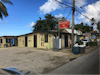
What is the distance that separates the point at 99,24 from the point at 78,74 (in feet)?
149

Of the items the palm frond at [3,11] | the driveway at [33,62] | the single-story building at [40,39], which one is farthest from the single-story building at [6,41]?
the driveway at [33,62]

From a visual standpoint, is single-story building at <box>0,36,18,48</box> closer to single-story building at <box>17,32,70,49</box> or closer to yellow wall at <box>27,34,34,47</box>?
single-story building at <box>17,32,70,49</box>

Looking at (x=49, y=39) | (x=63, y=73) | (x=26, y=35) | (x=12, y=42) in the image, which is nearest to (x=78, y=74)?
(x=63, y=73)

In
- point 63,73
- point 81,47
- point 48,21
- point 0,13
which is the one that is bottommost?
point 63,73

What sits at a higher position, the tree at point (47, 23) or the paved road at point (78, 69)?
the tree at point (47, 23)

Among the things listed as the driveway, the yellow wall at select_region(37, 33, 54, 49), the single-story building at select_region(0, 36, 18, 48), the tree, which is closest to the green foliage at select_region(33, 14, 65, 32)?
the tree

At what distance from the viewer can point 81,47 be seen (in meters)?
12.1

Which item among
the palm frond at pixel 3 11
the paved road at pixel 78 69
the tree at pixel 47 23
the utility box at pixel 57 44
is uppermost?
the tree at pixel 47 23

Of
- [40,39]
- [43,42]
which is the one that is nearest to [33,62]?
[43,42]

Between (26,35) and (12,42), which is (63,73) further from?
(12,42)

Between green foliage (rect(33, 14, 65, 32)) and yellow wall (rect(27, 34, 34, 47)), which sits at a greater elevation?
green foliage (rect(33, 14, 65, 32))

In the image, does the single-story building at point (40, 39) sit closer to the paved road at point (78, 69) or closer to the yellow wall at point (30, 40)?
the yellow wall at point (30, 40)

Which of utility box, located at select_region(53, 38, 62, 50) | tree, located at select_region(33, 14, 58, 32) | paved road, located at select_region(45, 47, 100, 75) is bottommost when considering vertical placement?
A: paved road, located at select_region(45, 47, 100, 75)

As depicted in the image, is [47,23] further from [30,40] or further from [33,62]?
[33,62]
